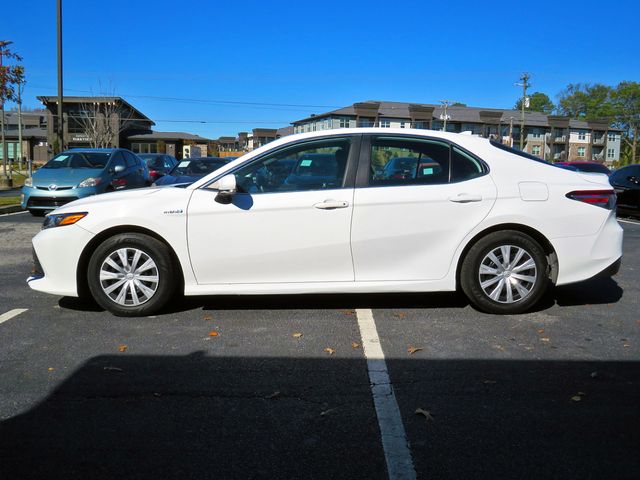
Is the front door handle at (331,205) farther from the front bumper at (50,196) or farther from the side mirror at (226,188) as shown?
the front bumper at (50,196)

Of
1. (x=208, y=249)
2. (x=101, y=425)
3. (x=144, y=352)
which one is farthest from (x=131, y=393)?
(x=208, y=249)

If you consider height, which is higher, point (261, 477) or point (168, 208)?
point (168, 208)

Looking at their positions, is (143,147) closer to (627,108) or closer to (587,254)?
(587,254)

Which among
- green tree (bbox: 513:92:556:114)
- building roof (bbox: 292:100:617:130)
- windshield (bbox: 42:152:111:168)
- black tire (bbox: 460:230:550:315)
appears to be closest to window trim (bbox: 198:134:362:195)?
black tire (bbox: 460:230:550:315)

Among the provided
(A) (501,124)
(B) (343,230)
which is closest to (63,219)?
(B) (343,230)

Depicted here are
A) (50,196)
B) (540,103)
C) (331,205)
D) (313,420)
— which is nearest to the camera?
(313,420)

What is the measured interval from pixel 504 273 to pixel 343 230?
1.49 meters

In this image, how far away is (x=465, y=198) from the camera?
521 centimetres

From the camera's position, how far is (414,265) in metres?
5.21

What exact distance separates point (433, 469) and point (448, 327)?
235 cm

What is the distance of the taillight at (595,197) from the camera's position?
5.32 metres

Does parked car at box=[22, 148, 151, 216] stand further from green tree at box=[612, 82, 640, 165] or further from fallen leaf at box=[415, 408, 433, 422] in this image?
green tree at box=[612, 82, 640, 165]

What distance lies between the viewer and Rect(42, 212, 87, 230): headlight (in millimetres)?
5250

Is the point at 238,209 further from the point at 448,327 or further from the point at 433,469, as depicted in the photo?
the point at 433,469
